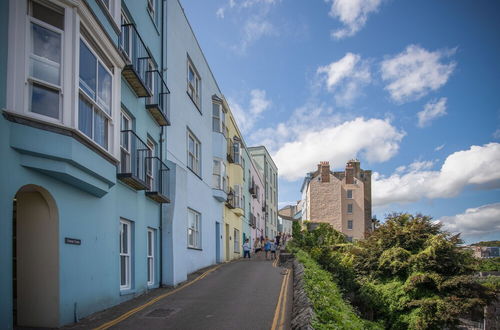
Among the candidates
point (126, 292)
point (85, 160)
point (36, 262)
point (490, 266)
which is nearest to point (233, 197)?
point (126, 292)

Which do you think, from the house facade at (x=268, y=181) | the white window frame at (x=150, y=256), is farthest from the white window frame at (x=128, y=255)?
the house facade at (x=268, y=181)

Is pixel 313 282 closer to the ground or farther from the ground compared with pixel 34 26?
closer to the ground

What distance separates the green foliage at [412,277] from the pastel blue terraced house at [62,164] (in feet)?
33.6

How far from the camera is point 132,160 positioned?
11.7 meters

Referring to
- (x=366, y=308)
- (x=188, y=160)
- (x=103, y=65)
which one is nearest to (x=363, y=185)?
(x=366, y=308)

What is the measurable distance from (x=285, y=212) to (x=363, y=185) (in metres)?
51.1

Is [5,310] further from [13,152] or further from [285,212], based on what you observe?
[285,212]

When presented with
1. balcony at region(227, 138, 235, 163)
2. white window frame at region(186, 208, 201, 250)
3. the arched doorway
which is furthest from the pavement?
balcony at region(227, 138, 235, 163)

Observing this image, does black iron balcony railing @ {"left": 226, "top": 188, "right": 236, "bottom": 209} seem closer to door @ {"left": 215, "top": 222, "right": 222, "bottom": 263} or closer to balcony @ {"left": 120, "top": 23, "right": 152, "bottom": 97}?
door @ {"left": 215, "top": 222, "right": 222, "bottom": 263}

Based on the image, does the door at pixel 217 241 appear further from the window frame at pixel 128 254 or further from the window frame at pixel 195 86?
the window frame at pixel 128 254

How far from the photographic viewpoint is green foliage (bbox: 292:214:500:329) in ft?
56.3

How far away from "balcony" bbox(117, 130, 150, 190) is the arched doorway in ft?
10.1

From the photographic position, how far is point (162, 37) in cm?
1519

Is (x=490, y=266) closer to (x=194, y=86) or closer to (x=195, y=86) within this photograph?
(x=195, y=86)
